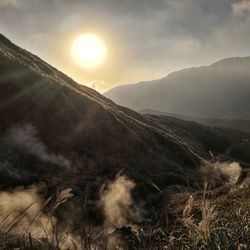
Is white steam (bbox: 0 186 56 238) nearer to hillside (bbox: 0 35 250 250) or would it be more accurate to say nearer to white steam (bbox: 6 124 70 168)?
hillside (bbox: 0 35 250 250)

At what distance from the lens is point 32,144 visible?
37375 millimetres

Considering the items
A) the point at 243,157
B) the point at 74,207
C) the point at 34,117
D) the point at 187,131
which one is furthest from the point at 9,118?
the point at 187,131

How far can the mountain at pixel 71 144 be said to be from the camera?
112 ft

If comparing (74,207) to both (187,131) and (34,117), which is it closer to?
(34,117)

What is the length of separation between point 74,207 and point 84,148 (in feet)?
54.9

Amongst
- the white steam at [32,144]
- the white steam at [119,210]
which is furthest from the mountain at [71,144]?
the white steam at [119,210]

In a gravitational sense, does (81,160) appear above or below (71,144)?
below

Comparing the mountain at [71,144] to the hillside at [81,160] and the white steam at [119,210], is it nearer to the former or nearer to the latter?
the hillside at [81,160]

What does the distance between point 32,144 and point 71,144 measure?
4.92m

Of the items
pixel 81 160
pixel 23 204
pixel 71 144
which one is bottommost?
pixel 81 160

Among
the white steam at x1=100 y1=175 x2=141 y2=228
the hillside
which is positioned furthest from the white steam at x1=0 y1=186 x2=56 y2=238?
the white steam at x1=100 y1=175 x2=141 y2=228

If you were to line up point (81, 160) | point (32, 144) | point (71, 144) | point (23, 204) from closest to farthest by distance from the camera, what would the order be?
point (23, 204), point (32, 144), point (81, 160), point (71, 144)

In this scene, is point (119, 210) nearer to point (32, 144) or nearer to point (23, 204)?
point (23, 204)

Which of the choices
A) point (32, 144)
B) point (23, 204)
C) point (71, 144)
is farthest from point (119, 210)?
point (71, 144)
